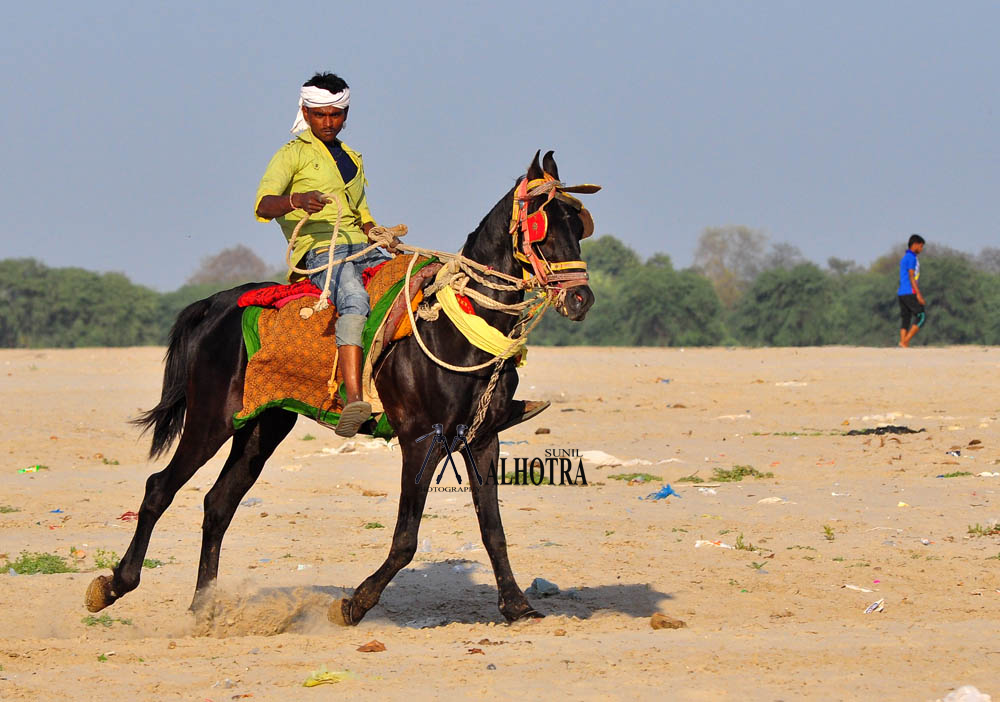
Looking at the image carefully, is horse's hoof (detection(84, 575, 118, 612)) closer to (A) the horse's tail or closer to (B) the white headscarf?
(A) the horse's tail

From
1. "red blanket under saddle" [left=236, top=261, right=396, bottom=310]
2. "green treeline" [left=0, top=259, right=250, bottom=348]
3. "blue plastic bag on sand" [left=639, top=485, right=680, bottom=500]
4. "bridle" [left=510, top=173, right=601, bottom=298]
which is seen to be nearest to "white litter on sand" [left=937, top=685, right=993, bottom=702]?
"bridle" [left=510, top=173, right=601, bottom=298]

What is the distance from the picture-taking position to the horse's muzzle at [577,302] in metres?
6.32

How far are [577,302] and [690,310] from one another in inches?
1393

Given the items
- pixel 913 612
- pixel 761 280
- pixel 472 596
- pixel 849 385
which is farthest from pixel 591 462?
pixel 761 280

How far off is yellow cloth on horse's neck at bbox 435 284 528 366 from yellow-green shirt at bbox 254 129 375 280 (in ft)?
2.76

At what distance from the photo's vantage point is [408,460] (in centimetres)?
693

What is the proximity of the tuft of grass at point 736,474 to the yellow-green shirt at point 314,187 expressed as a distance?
17.8 ft

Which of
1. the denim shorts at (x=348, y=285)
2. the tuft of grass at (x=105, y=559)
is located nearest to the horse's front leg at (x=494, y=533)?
the denim shorts at (x=348, y=285)

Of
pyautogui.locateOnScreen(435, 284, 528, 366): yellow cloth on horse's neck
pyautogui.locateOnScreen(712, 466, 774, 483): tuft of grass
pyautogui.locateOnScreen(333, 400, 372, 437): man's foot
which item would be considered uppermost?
pyautogui.locateOnScreen(435, 284, 528, 366): yellow cloth on horse's neck

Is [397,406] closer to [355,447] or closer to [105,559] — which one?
[105,559]

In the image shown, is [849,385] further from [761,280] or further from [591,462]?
[761,280]

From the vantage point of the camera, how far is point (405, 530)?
697cm

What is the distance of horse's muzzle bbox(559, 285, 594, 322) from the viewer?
632 cm

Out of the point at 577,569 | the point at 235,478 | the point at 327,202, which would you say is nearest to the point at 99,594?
the point at 235,478
